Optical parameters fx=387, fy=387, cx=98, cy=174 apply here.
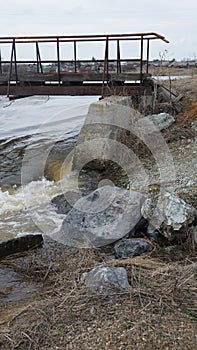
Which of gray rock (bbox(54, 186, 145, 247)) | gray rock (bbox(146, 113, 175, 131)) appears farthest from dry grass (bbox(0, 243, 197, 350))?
gray rock (bbox(146, 113, 175, 131))

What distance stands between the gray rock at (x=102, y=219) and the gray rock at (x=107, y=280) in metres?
1.54

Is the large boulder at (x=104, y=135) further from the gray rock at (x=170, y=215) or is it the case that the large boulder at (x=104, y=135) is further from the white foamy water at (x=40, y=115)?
the white foamy water at (x=40, y=115)

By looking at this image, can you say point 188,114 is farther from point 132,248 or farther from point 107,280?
point 107,280

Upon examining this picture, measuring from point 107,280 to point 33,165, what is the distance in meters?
7.03

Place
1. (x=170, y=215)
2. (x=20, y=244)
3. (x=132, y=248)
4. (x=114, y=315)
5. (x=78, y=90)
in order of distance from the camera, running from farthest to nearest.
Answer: (x=78, y=90) < (x=20, y=244) < (x=170, y=215) < (x=132, y=248) < (x=114, y=315)

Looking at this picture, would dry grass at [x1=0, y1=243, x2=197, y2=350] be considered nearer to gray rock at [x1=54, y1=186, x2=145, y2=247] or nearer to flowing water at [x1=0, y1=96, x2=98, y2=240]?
gray rock at [x1=54, y1=186, x2=145, y2=247]

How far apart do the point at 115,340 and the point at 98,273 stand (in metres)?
0.97

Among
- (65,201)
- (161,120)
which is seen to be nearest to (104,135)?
(161,120)

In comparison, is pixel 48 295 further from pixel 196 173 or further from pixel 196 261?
pixel 196 173

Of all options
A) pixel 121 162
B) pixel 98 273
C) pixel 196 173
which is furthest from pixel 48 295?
pixel 121 162

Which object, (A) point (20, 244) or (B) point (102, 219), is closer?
(A) point (20, 244)

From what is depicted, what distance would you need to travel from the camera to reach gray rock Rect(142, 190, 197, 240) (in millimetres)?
5598

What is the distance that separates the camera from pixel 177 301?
12.7ft

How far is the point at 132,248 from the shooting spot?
5500mm
